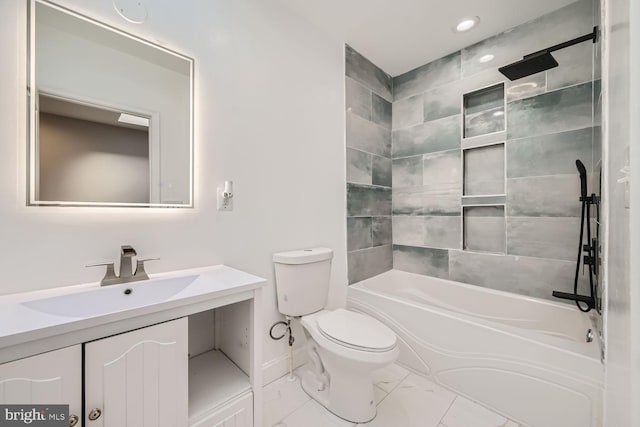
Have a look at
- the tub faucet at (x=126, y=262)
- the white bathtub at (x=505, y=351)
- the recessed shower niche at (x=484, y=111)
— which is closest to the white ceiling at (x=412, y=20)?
the recessed shower niche at (x=484, y=111)

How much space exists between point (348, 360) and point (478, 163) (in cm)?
193

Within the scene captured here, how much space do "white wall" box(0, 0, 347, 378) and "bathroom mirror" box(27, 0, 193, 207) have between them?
5cm

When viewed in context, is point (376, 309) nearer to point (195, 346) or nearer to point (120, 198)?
point (195, 346)

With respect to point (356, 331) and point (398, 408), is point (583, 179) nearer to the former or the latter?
point (356, 331)

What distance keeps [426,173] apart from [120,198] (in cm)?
236

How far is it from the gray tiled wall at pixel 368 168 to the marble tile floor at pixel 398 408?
0.86 metres

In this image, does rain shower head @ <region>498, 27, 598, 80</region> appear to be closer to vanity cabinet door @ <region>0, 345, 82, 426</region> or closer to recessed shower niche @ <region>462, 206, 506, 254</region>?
recessed shower niche @ <region>462, 206, 506, 254</region>

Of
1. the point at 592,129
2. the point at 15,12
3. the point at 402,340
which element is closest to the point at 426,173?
the point at 592,129

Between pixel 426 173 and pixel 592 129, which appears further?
pixel 426 173

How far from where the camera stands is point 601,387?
1.17 metres

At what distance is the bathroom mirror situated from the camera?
3.38 ft

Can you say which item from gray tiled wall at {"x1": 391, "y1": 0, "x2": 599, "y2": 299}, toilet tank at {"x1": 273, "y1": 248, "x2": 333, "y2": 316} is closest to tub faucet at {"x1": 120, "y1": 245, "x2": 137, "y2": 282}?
toilet tank at {"x1": 273, "y1": 248, "x2": 333, "y2": 316}

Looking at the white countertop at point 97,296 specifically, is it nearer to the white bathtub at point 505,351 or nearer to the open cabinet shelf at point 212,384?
the open cabinet shelf at point 212,384

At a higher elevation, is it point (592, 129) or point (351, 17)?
point (351, 17)
